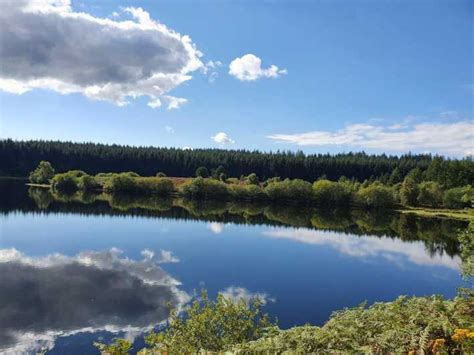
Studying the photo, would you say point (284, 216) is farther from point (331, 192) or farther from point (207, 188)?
point (207, 188)

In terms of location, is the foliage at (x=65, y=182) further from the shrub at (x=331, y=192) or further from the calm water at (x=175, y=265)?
the shrub at (x=331, y=192)

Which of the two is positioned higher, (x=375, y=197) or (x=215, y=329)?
(x=215, y=329)

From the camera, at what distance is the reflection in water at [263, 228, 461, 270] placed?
5984 centimetres

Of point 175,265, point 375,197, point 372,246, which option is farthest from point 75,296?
point 375,197

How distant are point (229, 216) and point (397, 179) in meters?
85.0

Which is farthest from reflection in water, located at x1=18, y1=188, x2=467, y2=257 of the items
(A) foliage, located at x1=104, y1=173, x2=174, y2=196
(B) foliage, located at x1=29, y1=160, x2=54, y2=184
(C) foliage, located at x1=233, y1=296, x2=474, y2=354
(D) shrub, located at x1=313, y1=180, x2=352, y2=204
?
(C) foliage, located at x1=233, y1=296, x2=474, y2=354

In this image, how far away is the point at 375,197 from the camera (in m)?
121

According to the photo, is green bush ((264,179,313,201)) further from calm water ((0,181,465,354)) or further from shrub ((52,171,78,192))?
shrub ((52,171,78,192))

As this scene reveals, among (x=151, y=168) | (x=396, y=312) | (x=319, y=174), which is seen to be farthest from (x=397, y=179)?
(x=396, y=312)

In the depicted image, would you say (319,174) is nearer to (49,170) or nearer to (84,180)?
(84,180)

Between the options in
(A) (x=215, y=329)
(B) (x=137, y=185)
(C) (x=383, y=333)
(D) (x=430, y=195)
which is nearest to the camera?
(C) (x=383, y=333)

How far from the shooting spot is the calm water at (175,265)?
2895 centimetres

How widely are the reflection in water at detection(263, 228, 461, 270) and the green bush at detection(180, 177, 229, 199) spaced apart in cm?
5081

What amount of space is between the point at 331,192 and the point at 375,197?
39.2 ft
